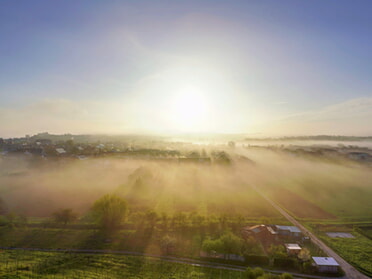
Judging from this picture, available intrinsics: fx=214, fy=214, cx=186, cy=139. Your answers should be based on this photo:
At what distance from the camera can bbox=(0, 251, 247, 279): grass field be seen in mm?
19875

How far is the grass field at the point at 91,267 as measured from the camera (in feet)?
65.2

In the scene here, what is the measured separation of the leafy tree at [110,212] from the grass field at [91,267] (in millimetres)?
7184

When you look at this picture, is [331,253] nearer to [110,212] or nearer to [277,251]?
[277,251]

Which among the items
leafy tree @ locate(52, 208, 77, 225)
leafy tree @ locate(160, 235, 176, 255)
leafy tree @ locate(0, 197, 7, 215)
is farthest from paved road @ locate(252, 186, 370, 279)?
leafy tree @ locate(0, 197, 7, 215)

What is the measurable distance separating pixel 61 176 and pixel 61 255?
3983 centimetres

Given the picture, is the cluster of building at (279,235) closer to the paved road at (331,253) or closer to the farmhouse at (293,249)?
the farmhouse at (293,249)

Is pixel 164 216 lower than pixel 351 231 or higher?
higher

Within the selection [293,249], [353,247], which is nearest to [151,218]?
[293,249]

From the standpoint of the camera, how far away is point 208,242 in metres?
25.0

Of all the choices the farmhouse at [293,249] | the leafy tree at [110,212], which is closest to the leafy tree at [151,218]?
the leafy tree at [110,212]

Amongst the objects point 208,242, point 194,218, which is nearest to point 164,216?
point 194,218

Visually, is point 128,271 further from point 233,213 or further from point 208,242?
point 233,213

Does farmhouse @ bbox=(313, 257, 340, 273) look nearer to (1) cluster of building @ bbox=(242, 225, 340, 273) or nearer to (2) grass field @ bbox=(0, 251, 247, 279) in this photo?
(1) cluster of building @ bbox=(242, 225, 340, 273)

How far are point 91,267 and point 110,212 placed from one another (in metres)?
9.92
